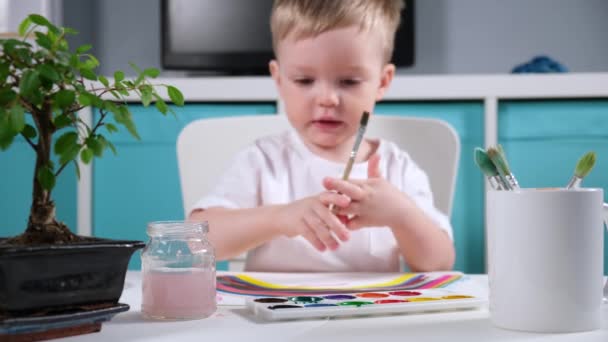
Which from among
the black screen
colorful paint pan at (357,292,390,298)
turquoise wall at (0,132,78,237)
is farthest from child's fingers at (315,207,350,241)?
the black screen

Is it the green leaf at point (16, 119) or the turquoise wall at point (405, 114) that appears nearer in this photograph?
the green leaf at point (16, 119)

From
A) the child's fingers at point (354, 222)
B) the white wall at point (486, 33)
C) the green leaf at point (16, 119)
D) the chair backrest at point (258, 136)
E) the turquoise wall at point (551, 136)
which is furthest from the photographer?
the white wall at point (486, 33)

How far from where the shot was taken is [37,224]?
0.48 metres

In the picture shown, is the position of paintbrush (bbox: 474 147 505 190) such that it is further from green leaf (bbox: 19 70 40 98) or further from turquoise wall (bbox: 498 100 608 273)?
turquoise wall (bbox: 498 100 608 273)

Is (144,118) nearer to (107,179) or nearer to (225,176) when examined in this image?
(107,179)

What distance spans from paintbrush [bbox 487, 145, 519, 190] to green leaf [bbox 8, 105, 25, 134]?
30 cm

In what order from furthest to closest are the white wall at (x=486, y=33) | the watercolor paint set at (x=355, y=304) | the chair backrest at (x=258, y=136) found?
the white wall at (x=486, y=33), the chair backrest at (x=258, y=136), the watercolor paint set at (x=355, y=304)

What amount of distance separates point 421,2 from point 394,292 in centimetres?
195

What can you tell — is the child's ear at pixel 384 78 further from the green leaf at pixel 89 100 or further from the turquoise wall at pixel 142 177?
the green leaf at pixel 89 100

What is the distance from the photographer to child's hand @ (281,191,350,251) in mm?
814

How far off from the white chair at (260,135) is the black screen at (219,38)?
98cm

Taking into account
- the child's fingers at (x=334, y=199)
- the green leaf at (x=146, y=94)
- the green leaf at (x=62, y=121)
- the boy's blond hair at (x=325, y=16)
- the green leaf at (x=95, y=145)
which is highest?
the boy's blond hair at (x=325, y=16)

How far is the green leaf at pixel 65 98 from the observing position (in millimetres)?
441

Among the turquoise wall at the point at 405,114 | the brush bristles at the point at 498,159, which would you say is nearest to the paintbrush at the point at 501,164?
the brush bristles at the point at 498,159
